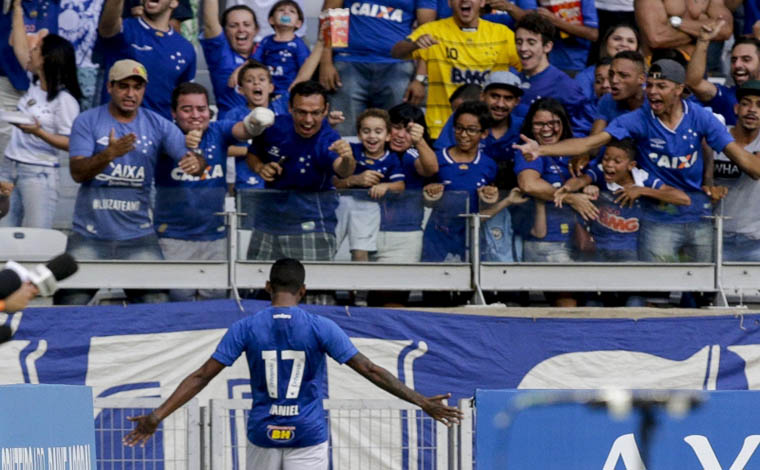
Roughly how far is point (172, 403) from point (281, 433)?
66 centimetres

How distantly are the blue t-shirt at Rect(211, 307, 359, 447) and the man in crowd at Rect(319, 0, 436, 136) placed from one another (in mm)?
4625

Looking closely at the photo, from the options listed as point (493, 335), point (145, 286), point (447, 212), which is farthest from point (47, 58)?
point (493, 335)

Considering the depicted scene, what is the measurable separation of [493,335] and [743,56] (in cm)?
386

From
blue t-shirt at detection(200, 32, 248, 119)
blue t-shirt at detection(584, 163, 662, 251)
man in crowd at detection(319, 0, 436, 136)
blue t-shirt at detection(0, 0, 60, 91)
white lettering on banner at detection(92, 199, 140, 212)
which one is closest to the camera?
white lettering on banner at detection(92, 199, 140, 212)

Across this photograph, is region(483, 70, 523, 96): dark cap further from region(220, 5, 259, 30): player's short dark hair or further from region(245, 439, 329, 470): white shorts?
region(245, 439, 329, 470): white shorts

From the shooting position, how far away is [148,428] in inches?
305

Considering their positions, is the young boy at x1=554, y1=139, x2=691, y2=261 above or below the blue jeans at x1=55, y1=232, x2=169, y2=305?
above

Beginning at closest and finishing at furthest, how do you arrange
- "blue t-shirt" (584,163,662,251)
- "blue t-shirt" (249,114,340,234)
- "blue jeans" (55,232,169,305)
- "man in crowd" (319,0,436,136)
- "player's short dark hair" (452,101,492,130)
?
"blue jeans" (55,232,169,305)
"blue t-shirt" (249,114,340,234)
"blue t-shirt" (584,163,662,251)
"player's short dark hair" (452,101,492,130)
"man in crowd" (319,0,436,136)

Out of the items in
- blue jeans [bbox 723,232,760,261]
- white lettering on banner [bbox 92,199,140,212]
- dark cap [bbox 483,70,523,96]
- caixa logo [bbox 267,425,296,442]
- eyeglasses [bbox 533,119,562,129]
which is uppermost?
dark cap [bbox 483,70,523,96]

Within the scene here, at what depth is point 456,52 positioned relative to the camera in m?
12.5

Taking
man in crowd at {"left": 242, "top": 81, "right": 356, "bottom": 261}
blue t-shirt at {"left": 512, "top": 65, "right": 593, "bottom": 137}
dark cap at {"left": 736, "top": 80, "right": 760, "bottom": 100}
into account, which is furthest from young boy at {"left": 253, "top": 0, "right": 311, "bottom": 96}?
dark cap at {"left": 736, "top": 80, "right": 760, "bottom": 100}

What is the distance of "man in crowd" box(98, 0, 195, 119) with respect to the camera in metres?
11.9

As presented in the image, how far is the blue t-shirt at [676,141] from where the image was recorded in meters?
11.3

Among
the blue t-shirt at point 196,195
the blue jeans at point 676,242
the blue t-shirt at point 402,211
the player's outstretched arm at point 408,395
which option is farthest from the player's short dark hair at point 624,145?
the player's outstretched arm at point 408,395
